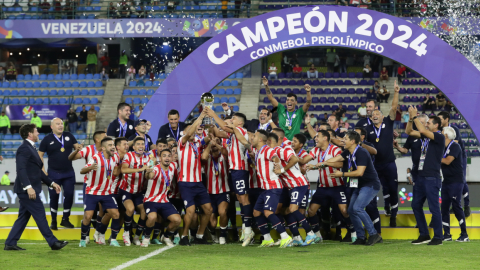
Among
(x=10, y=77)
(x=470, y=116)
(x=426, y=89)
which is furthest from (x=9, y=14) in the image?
(x=470, y=116)

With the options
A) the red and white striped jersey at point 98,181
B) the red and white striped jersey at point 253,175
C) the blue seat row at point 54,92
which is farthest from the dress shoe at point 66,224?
the blue seat row at point 54,92

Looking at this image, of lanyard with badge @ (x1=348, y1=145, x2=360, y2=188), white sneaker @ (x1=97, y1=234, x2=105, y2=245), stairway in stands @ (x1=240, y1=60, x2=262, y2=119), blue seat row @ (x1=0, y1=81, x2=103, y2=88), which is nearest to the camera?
lanyard with badge @ (x1=348, y1=145, x2=360, y2=188)

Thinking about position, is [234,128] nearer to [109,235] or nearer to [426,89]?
[109,235]

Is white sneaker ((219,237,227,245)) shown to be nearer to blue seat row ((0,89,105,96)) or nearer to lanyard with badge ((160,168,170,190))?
lanyard with badge ((160,168,170,190))

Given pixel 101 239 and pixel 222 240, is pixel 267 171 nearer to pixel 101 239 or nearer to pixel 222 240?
pixel 222 240

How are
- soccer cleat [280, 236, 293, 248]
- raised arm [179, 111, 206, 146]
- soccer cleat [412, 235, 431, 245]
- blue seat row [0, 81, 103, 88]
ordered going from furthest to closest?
1. blue seat row [0, 81, 103, 88]
2. soccer cleat [412, 235, 431, 245]
3. soccer cleat [280, 236, 293, 248]
4. raised arm [179, 111, 206, 146]

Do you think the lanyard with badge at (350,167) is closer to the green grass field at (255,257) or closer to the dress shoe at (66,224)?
the green grass field at (255,257)

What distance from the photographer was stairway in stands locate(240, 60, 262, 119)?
23.9m

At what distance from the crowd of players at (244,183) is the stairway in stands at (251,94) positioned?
44.4ft

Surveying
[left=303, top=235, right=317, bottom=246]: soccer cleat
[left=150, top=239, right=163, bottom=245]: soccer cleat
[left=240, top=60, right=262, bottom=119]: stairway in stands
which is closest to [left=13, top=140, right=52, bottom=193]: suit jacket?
[left=150, top=239, right=163, bottom=245]: soccer cleat

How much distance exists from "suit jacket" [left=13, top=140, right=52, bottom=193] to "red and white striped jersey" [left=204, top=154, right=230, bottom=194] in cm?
262

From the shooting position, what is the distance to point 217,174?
9.48m

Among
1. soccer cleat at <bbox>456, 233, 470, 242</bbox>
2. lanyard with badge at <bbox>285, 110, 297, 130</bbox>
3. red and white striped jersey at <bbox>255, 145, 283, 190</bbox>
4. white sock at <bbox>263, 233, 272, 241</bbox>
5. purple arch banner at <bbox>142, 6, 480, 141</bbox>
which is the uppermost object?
purple arch banner at <bbox>142, 6, 480, 141</bbox>

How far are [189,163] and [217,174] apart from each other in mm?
588
